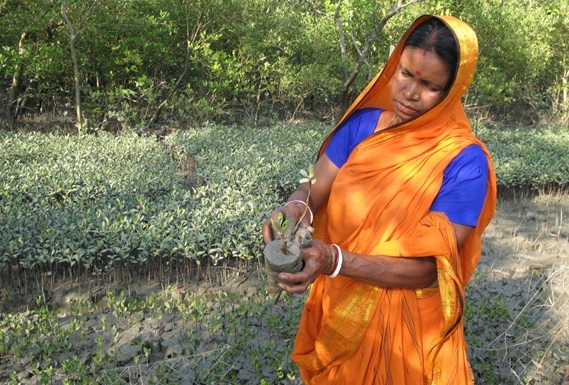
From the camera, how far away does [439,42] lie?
4.81 ft

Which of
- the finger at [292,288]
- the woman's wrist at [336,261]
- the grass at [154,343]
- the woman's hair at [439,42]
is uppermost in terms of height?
the woman's hair at [439,42]

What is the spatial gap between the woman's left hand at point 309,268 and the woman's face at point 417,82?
47 cm

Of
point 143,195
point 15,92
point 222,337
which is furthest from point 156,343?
point 15,92

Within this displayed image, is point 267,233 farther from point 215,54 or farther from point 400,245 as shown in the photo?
point 215,54

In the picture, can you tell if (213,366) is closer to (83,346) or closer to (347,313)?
(83,346)

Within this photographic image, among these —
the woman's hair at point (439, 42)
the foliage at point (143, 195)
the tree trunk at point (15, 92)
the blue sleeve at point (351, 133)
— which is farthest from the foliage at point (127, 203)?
the woman's hair at point (439, 42)

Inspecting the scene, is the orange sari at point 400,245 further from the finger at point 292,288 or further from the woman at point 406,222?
the finger at point 292,288

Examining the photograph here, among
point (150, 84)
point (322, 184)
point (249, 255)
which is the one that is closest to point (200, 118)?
point (150, 84)

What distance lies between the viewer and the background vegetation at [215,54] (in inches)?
356

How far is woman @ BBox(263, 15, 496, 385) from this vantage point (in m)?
1.45

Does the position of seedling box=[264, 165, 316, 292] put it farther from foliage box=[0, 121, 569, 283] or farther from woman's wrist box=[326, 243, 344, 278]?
foliage box=[0, 121, 569, 283]

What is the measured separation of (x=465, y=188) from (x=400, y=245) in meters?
0.23

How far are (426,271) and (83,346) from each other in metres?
2.62

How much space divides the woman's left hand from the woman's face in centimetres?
47
